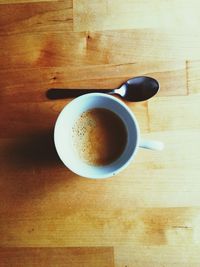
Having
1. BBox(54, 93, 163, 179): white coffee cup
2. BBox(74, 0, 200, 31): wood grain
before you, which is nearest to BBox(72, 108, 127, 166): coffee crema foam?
BBox(54, 93, 163, 179): white coffee cup

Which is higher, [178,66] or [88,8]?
[88,8]

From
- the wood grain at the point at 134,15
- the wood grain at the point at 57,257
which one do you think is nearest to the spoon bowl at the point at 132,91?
the wood grain at the point at 134,15

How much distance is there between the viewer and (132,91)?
2.44ft

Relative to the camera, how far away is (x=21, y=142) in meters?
0.77

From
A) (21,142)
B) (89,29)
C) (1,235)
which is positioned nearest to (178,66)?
(89,29)

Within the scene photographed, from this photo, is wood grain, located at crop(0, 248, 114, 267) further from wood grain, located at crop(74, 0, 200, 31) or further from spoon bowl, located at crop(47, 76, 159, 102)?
wood grain, located at crop(74, 0, 200, 31)

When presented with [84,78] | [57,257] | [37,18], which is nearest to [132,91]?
[84,78]

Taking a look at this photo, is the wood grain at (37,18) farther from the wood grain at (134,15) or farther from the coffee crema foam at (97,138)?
the coffee crema foam at (97,138)

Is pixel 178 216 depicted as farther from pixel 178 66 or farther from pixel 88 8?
pixel 88 8

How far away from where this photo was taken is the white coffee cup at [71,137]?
693mm

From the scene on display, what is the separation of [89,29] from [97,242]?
410 millimetres

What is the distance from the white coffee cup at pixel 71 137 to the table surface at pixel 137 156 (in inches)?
1.5

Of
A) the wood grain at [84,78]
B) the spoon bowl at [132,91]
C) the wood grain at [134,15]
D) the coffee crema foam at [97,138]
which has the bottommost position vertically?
the coffee crema foam at [97,138]

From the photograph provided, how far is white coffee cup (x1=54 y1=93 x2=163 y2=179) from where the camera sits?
693 mm
